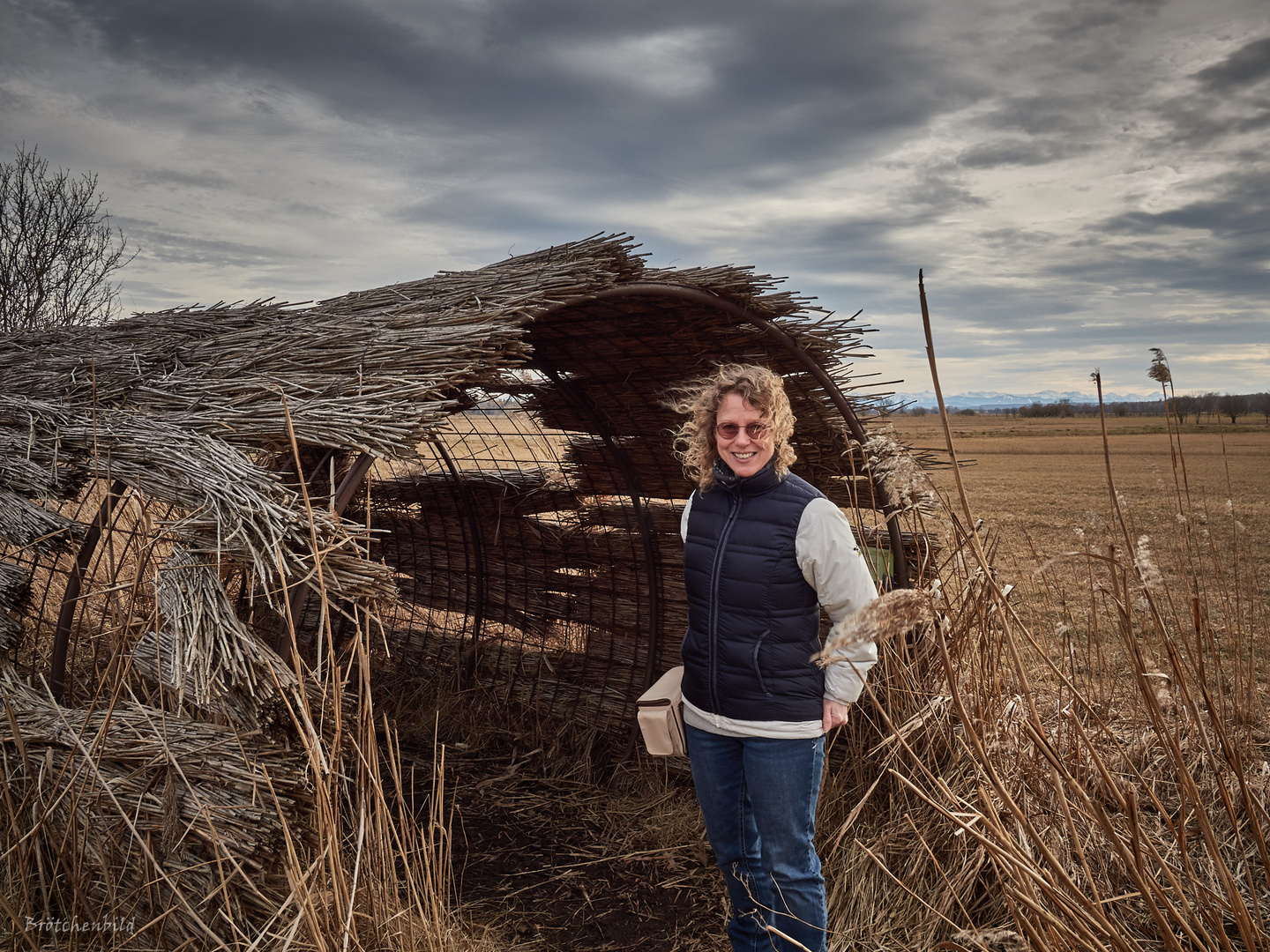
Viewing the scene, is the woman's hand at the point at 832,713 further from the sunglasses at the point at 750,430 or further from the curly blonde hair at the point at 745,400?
the sunglasses at the point at 750,430

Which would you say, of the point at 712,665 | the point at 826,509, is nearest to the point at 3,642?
the point at 712,665

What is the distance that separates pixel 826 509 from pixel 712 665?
536 millimetres

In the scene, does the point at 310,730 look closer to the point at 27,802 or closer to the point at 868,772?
the point at 27,802

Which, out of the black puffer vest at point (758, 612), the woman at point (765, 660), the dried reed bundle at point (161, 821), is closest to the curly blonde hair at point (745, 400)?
the woman at point (765, 660)

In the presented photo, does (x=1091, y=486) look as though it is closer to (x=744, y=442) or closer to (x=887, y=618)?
(x=744, y=442)

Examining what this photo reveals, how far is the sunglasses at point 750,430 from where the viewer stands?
2.28 metres

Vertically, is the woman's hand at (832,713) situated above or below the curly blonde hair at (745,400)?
below

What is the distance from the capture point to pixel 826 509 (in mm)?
2234

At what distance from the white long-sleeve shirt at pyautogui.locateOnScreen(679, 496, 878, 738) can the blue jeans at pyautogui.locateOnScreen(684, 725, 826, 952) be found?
0.16 feet

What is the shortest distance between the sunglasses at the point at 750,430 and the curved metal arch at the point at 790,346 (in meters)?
0.98

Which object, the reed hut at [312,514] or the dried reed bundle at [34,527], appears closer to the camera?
the reed hut at [312,514]

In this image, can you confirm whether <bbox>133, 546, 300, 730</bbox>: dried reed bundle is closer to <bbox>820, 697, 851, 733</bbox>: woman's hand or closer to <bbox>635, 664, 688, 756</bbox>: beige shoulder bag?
<bbox>635, 664, 688, 756</bbox>: beige shoulder bag

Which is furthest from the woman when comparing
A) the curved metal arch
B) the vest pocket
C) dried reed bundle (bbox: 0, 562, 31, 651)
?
dried reed bundle (bbox: 0, 562, 31, 651)

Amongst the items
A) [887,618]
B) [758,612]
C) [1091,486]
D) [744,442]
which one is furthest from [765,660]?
[1091,486]
